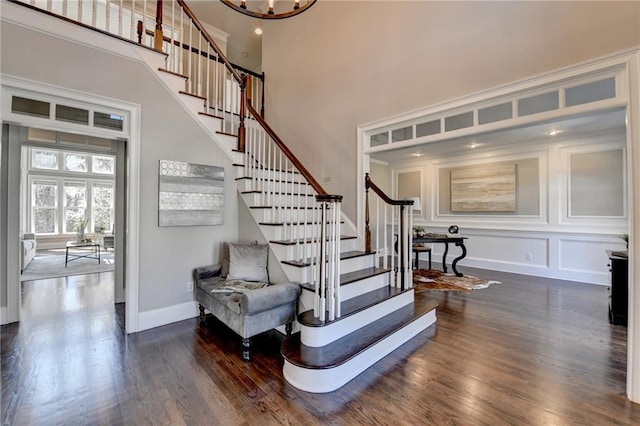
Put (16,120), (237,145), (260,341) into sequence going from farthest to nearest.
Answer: (237,145), (260,341), (16,120)

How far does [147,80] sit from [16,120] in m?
1.21

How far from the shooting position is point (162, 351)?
2.55m

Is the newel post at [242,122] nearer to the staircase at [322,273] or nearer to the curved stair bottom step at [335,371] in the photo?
the staircase at [322,273]

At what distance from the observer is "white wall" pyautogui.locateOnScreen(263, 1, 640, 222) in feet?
8.31

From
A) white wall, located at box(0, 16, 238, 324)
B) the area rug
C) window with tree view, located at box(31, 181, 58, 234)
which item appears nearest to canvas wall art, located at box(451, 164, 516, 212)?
the area rug

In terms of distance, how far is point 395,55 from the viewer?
3803 mm

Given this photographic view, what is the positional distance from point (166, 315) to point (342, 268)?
2.09m

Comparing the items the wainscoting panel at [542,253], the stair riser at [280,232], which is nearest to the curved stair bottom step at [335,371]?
the stair riser at [280,232]

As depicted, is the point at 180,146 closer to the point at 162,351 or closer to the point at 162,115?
the point at 162,115

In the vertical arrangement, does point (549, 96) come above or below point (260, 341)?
above

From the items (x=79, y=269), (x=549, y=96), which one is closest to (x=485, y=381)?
(x=549, y=96)

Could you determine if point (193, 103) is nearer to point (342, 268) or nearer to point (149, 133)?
point (149, 133)

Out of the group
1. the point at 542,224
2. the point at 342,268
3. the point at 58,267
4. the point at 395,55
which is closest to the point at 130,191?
the point at 342,268

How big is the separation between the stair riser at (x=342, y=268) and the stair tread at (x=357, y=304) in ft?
1.22
